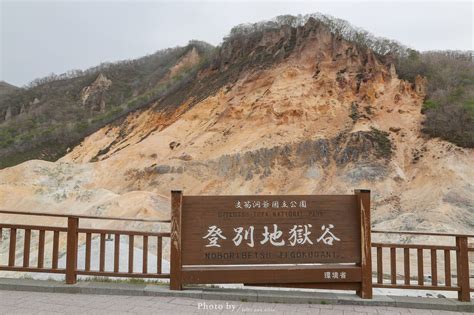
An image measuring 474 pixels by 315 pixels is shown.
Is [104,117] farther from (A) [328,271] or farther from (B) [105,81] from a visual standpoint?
(A) [328,271]

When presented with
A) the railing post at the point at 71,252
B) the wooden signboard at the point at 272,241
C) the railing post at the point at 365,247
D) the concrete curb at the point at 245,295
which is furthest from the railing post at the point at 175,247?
the railing post at the point at 365,247

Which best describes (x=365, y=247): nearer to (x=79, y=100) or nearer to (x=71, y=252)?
(x=71, y=252)

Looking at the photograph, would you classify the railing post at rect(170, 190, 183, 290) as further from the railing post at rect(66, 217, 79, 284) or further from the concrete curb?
the railing post at rect(66, 217, 79, 284)

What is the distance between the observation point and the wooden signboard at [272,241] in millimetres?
4945

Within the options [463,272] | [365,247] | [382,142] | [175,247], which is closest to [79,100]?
[382,142]

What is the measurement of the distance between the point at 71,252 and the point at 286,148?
14.4m

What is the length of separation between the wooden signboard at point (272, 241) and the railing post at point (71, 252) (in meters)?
1.33

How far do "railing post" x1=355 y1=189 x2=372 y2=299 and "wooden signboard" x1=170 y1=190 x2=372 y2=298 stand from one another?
0.04 feet

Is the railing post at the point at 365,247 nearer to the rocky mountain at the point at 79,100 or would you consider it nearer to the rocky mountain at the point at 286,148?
the rocky mountain at the point at 286,148

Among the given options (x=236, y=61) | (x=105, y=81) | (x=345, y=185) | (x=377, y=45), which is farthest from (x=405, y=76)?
(x=105, y=81)

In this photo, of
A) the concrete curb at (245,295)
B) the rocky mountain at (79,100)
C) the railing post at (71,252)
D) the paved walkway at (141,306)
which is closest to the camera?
the paved walkway at (141,306)

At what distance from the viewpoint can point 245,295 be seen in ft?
15.9

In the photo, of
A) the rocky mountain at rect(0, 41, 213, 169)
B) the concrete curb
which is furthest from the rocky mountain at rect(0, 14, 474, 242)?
the concrete curb

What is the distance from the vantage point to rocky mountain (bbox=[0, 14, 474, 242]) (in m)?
15.4
